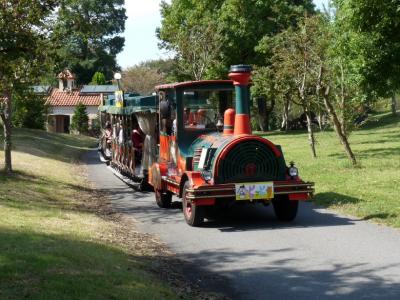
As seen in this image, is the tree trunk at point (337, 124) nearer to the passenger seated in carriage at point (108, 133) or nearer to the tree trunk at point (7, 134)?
the passenger seated in carriage at point (108, 133)

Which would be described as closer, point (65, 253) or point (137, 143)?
point (65, 253)

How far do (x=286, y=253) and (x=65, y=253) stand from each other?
2986 mm

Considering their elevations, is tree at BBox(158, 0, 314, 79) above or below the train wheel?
above

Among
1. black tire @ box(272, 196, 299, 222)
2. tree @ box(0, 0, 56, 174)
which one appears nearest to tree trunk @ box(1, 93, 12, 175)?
tree @ box(0, 0, 56, 174)

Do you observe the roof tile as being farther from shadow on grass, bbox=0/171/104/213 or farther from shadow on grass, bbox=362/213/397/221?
shadow on grass, bbox=362/213/397/221

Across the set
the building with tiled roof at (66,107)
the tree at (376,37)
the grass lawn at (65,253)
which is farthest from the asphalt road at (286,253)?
the building with tiled roof at (66,107)

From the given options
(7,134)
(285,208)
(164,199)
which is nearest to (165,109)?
(164,199)

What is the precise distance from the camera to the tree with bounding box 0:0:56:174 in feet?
28.9

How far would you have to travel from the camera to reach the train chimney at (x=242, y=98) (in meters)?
11.4

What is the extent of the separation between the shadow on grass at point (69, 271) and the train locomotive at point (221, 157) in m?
2.58

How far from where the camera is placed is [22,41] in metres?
8.82

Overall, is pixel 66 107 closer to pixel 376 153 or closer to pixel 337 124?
pixel 376 153

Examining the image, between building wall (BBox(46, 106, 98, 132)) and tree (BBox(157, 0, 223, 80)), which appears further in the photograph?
building wall (BBox(46, 106, 98, 132))

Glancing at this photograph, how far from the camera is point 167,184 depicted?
13031 mm
